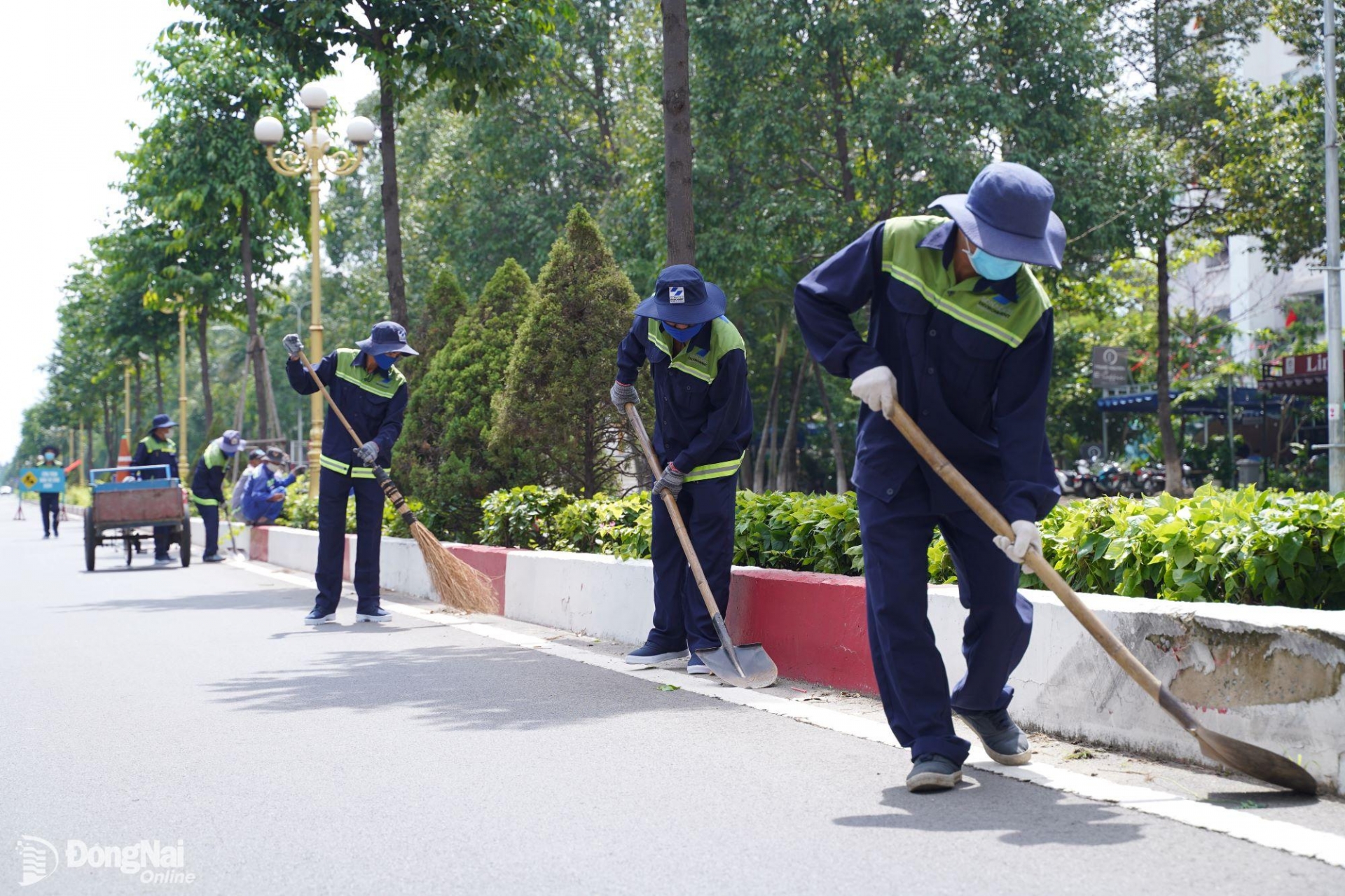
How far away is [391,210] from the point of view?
1620cm

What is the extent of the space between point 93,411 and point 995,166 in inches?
2955

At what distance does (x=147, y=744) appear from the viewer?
5.60m

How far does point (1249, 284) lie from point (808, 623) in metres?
41.7

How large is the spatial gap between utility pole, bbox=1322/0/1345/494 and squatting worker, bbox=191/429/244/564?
1592cm

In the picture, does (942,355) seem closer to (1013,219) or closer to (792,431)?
(1013,219)

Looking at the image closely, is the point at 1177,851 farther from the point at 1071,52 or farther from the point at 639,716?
the point at 1071,52

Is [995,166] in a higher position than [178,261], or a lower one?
lower

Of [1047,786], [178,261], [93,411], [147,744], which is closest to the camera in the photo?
[1047,786]

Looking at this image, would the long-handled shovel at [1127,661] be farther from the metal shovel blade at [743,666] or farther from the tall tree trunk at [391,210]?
the tall tree trunk at [391,210]

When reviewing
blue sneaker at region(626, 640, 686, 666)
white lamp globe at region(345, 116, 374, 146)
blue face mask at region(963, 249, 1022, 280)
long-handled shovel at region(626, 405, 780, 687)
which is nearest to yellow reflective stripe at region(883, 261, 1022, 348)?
blue face mask at region(963, 249, 1022, 280)

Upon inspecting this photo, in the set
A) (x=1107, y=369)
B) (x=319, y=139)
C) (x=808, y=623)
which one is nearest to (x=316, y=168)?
(x=319, y=139)

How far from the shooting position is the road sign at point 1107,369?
31.4 m

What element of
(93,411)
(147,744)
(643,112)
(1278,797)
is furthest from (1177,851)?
(93,411)

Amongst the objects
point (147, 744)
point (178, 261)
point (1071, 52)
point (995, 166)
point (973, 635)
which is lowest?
point (147, 744)
